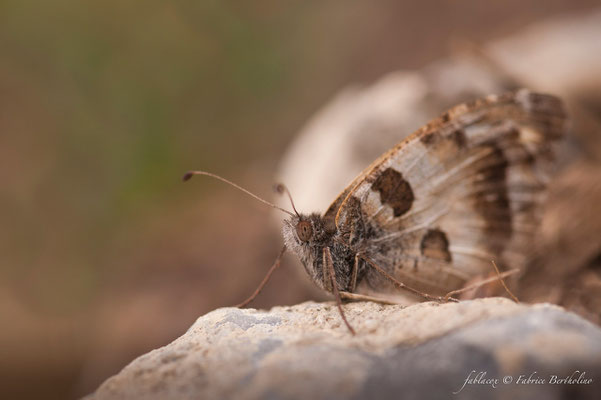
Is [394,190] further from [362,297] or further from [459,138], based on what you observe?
[362,297]

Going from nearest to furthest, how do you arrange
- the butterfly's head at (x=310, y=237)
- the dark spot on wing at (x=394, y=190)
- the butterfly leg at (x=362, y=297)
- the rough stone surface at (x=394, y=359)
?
the rough stone surface at (x=394, y=359)
the butterfly leg at (x=362, y=297)
the butterfly's head at (x=310, y=237)
the dark spot on wing at (x=394, y=190)

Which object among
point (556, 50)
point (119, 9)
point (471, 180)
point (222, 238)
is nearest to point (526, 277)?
point (471, 180)

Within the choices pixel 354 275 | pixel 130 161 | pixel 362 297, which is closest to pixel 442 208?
pixel 354 275

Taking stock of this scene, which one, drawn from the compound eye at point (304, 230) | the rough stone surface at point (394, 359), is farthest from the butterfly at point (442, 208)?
the rough stone surface at point (394, 359)

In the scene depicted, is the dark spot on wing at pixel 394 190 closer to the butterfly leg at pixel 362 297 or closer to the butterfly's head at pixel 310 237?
the butterfly's head at pixel 310 237

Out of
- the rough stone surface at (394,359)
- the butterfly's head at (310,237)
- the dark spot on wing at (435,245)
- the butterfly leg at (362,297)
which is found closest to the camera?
the rough stone surface at (394,359)

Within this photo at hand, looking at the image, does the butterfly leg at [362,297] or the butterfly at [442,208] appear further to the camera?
the butterfly at [442,208]

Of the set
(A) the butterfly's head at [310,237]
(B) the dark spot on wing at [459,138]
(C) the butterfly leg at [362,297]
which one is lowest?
(C) the butterfly leg at [362,297]

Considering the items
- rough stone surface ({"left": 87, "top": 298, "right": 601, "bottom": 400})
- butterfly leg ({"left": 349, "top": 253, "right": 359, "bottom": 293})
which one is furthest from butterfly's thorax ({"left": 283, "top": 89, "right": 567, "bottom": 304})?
rough stone surface ({"left": 87, "top": 298, "right": 601, "bottom": 400})
